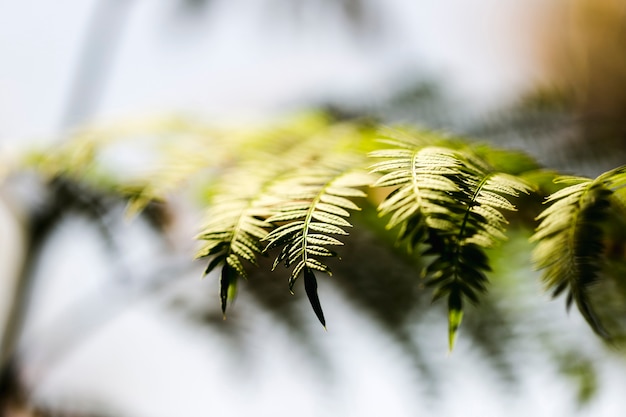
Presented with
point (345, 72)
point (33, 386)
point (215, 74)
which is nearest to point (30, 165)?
point (33, 386)

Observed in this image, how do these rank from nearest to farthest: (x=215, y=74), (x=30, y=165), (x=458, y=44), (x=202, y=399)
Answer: (x=30, y=165) < (x=202, y=399) < (x=215, y=74) < (x=458, y=44)

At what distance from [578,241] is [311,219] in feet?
0.52

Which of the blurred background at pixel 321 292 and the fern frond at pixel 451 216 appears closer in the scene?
the fern frond at pixel 451 216

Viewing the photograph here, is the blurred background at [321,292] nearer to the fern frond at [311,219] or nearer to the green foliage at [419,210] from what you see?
the green foliage at [419,210]

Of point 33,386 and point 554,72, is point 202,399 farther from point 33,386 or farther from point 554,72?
point 554,72

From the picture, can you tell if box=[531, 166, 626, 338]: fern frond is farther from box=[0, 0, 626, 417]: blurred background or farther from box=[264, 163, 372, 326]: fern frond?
box=[0, 0, 626, 417]: blurred background

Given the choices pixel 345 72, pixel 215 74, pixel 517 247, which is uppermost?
pixel 345 72

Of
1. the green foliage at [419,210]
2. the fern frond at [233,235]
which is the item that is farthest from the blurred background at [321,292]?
the fern frond at [233,235]

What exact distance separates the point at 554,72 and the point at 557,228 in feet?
6.52

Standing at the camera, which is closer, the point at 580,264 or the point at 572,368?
the point at 580,264

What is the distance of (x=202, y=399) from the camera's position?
137 cm

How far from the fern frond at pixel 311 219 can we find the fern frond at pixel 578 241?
0.38 feet

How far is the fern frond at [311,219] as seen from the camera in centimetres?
29

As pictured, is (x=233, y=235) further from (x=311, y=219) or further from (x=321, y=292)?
(x=321, y=292)
